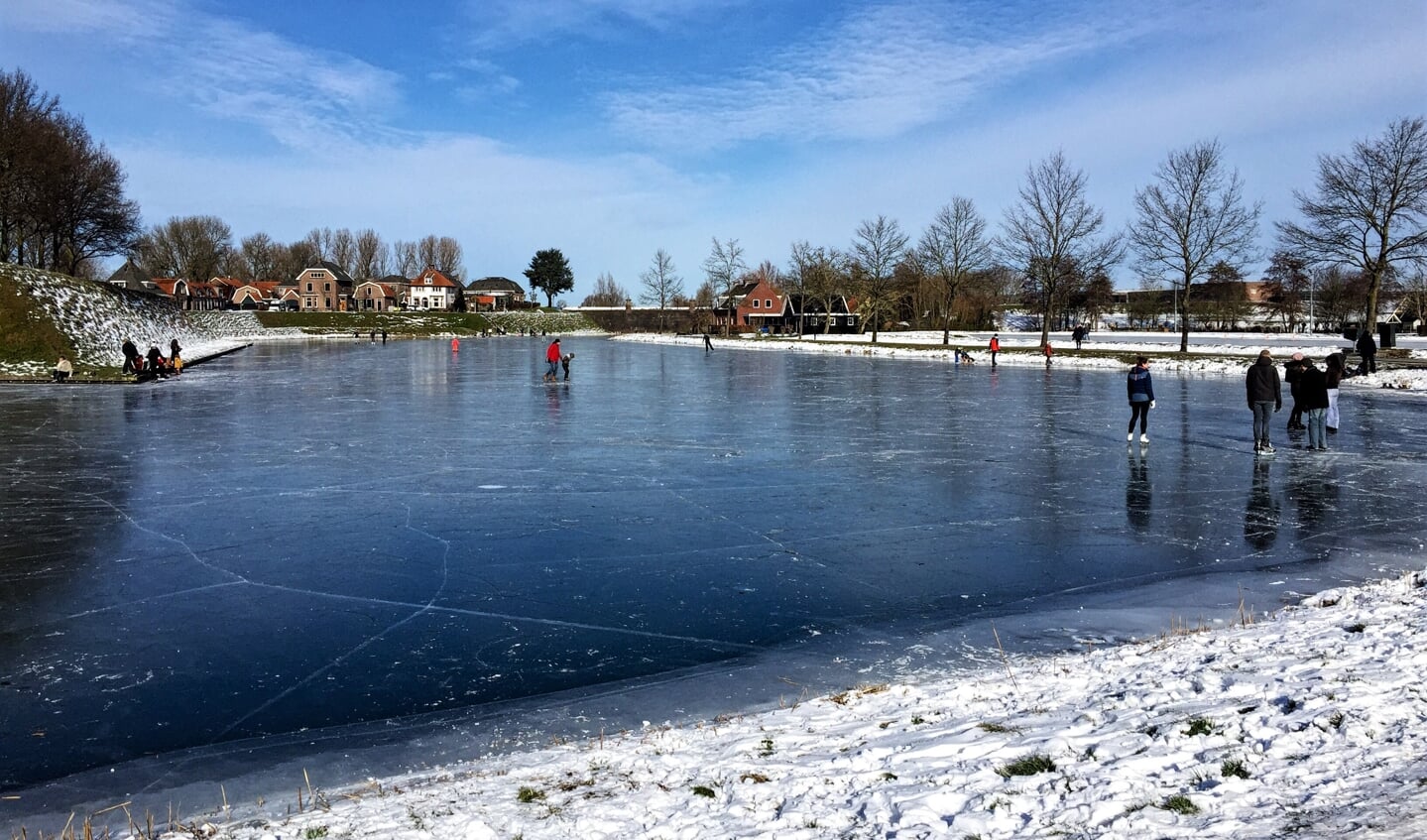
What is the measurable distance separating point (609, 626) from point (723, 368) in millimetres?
33840

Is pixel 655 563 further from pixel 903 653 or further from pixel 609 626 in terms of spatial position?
pixel 903 653

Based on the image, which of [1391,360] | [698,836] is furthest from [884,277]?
[698,836]

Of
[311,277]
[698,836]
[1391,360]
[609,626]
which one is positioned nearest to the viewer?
[698,836]

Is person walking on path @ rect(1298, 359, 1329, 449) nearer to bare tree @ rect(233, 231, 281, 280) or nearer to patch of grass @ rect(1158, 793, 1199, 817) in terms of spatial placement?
patch of grass @ rect(1158, 793, 1199, 817)

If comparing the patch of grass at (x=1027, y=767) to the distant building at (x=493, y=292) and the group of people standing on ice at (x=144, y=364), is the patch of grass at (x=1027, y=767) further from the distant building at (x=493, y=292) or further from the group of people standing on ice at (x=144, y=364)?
the distant building at (x=493, y=292)

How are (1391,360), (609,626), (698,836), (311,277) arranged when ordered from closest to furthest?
(698,836)
(609,626)
(1391,360)
(311,277)

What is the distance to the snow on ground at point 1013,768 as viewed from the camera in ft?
11.8

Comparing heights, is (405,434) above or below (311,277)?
below

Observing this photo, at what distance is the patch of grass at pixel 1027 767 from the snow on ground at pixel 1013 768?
0.01 m

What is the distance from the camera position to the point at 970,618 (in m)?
7.15

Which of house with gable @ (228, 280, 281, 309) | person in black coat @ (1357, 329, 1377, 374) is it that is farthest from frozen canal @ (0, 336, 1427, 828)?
house with gable @ (228, 280, 281, 309)

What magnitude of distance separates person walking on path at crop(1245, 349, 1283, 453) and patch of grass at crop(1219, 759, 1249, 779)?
12.5 meters

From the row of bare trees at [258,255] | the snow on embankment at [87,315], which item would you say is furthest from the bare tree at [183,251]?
the snow on embankment at [87,315]

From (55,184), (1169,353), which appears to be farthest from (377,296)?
(1169,353)
